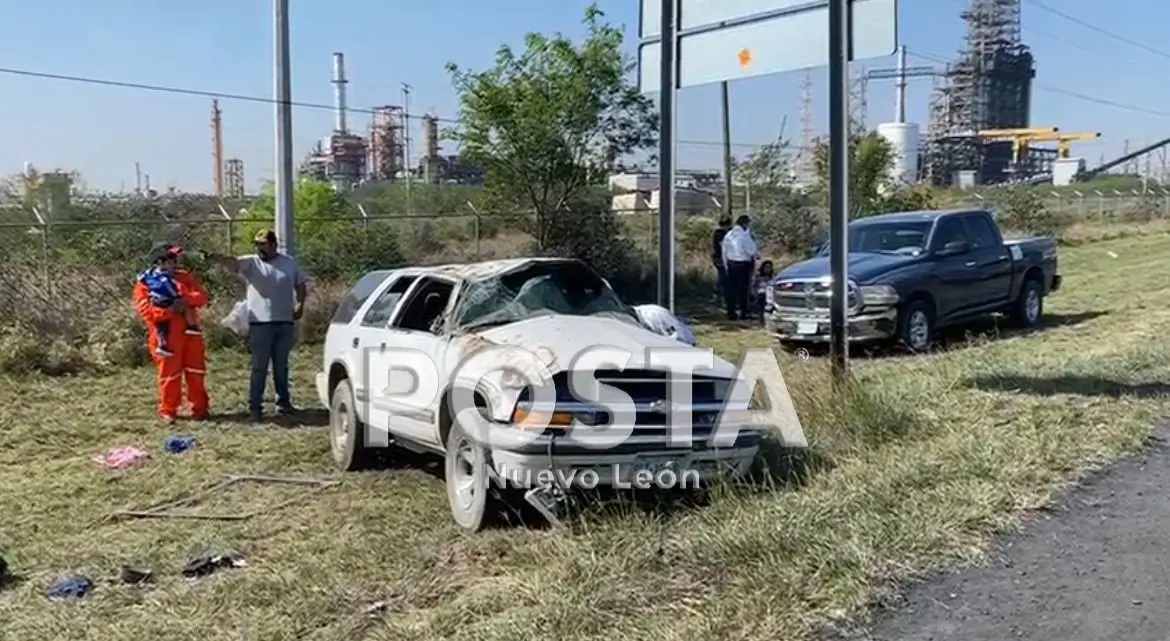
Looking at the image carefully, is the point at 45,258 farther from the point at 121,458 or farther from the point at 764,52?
the point at 764,52

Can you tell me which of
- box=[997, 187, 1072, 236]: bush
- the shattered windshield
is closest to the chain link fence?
the shattered windshield

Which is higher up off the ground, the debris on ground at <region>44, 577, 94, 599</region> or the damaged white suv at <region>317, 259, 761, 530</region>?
the damaged white suv at <region>317, 259, 761, 530</region>

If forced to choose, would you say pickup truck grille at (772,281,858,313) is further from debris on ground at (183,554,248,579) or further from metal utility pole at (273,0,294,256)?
debris on ground at (183,554,248,579)

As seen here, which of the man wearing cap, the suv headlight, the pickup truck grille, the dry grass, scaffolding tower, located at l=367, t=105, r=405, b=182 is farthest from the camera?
scaffolding tower, located at l=367, t=105, r=405, b=182

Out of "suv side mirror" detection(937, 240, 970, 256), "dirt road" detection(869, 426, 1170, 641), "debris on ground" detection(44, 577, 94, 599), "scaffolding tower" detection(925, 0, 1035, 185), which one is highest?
"scaffolding tower" detection(925, 0, 1035, 185)

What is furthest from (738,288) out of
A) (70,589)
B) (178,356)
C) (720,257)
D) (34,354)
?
(70,589)

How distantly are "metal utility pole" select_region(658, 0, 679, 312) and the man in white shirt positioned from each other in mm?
7010

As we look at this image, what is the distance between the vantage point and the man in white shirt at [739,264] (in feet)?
56.9

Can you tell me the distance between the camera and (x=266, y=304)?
10.3 metres

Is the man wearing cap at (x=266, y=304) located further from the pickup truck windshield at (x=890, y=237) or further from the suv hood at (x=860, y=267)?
the pickup truck windshield at (x=890, y=237)

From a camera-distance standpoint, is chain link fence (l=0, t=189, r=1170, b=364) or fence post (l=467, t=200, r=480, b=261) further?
fence post (l=467, t=200, r=480, b=261)

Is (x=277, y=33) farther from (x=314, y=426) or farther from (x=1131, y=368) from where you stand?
(x=1131, y=368)

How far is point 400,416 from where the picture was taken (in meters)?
7.46

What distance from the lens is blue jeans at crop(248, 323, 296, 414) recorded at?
10.3m
